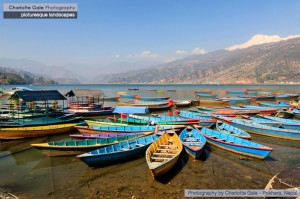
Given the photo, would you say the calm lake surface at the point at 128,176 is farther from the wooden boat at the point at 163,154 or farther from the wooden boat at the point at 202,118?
the wooden boat at the point at 202,118

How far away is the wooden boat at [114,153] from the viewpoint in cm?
1487

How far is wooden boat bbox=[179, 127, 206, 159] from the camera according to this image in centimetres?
1685

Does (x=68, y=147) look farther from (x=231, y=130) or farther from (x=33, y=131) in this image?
(x=231, y=130)

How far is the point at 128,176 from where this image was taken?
14.4 m

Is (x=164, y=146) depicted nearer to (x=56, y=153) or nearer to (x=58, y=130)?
(x=56, y=153)

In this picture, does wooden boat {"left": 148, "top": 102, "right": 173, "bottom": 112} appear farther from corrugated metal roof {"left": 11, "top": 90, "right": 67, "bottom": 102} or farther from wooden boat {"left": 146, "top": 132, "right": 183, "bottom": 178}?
wooden boat {"left": 146, "top": 132, "right": 183, "bottom": 178}

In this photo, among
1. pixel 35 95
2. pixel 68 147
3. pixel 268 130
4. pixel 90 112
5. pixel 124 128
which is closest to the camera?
pixel 68 147

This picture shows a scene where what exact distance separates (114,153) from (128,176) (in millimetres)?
2087

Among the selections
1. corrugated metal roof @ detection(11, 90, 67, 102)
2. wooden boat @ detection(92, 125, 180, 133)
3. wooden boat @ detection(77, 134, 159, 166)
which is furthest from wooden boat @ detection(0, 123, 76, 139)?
wooden boat @ detection(77, 134, 159, 166)

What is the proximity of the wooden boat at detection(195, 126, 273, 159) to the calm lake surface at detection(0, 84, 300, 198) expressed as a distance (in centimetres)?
45

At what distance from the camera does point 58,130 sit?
82.2 feet

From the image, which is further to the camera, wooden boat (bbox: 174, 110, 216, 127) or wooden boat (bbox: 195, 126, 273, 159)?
wooden boat (bbox: 174, 110, 216, 127)

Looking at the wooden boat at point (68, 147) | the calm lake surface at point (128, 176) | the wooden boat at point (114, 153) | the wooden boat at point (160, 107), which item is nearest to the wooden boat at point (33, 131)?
the calm lake surface at point (128, 176)

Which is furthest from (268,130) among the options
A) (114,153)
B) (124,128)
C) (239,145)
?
(114,153)
